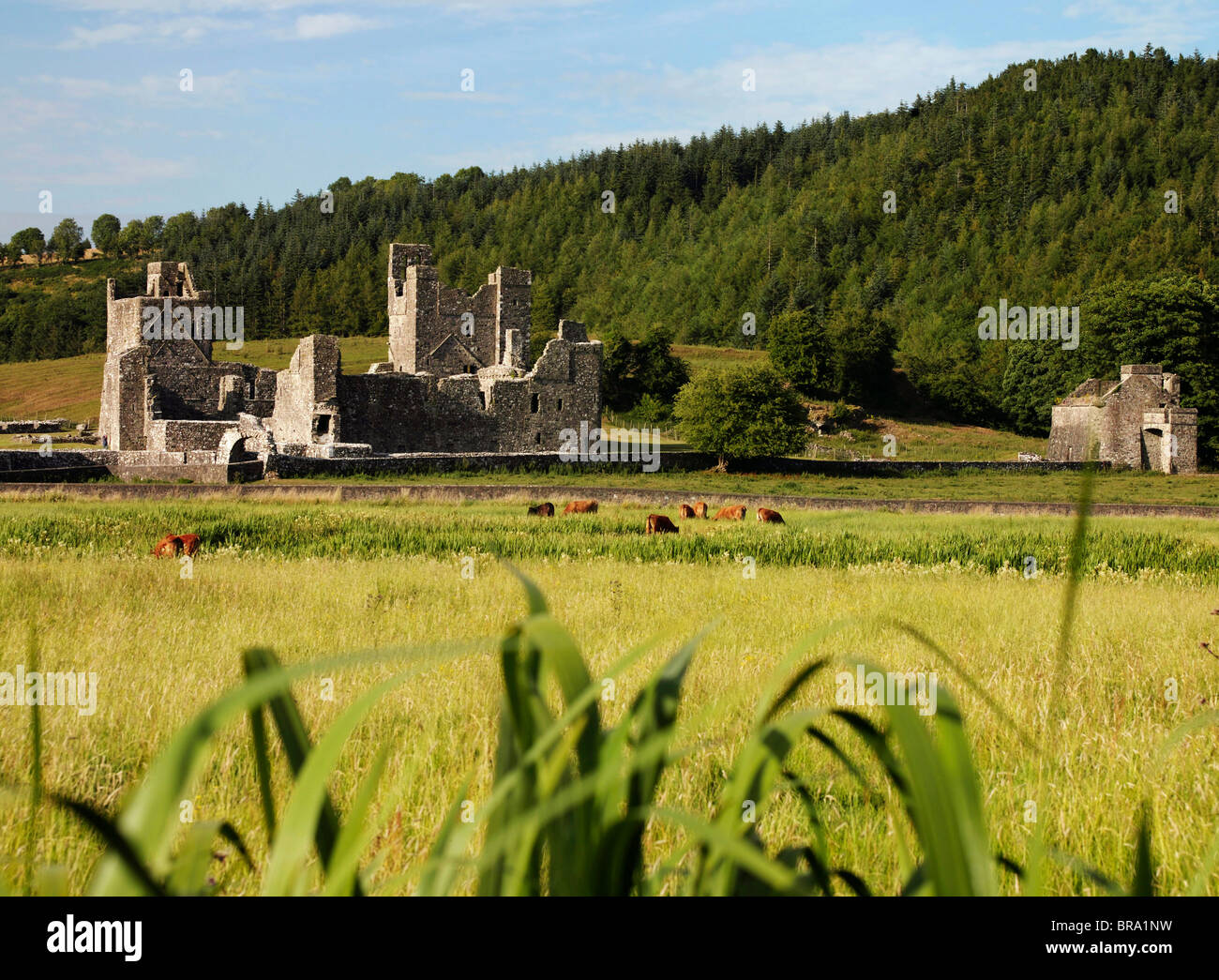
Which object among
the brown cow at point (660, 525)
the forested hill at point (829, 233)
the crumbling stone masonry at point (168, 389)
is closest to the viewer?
the brown cow at point (660, 525)

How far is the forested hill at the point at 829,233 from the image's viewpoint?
365ft

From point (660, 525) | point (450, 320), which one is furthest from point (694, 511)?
point (450, 320)

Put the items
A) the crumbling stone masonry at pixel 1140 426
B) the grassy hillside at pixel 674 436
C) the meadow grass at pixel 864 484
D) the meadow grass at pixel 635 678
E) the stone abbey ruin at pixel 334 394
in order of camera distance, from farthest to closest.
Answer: the grassy hillside at pixel 674 436 → the crumbling stone masonry at pixel 1140 426 → the stone abbey ruin at pixel 334 394 → the meadow grass at pixel 864 484 → the meadow grass at pixel 635 678

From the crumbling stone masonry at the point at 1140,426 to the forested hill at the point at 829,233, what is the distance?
784 inches

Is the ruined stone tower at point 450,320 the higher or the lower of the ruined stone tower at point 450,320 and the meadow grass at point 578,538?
the higher

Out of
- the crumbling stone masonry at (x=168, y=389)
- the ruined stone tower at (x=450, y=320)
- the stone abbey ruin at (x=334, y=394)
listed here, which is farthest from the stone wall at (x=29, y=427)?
the ruined stone tower at (x=450, y=320)

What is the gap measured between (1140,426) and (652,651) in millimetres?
55455

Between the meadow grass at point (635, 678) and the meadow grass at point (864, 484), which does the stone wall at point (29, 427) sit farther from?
the meadow grass at point (635, 678)

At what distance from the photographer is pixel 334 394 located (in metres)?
42.6

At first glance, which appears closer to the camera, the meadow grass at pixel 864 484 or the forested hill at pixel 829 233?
the meadow grass at pixel 864 484

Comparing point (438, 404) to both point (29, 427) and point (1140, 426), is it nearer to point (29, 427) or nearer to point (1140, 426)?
point (29, 427)
